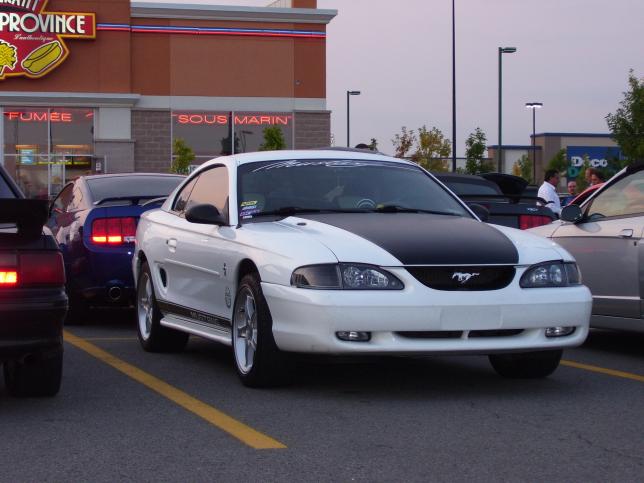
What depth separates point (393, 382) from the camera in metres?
8.01

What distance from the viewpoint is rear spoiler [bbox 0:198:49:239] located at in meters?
6.49

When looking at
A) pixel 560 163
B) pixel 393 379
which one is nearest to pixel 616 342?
pixel 393 379

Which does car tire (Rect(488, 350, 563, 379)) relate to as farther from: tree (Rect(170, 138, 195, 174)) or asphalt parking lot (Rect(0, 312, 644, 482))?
tree (Rect(170, 138, 195, 174))

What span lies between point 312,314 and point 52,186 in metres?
37.2

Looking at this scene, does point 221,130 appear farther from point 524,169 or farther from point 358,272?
point 524,169

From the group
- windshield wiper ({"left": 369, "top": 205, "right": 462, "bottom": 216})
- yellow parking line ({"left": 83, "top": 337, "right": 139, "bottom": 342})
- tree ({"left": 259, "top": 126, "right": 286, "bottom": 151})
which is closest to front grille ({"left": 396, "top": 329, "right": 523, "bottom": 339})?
windshield wiper ({"left": 369, "top": 205, "right": 462, "bottom": 216})

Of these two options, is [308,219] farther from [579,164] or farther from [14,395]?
[579,164]

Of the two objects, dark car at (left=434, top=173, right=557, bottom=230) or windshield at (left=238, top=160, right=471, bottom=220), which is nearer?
windshield at (left=238, top=160, right=471, bottom=220)

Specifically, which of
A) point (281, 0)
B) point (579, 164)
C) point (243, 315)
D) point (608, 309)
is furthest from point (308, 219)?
point (579, 164)

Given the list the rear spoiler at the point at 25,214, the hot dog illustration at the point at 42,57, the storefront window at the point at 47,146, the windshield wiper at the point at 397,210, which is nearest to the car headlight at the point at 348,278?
the windshield wiper at the point at 397,210

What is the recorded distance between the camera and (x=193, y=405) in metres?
7.09

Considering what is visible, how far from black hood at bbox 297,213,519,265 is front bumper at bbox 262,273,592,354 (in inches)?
7.5

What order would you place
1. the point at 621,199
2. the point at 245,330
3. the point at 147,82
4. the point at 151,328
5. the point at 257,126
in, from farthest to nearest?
the point at 257,126
the point at 147,82
the point at 621,199
the point at 151,328
the point at 245,330

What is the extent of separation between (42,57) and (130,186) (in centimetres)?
3097
